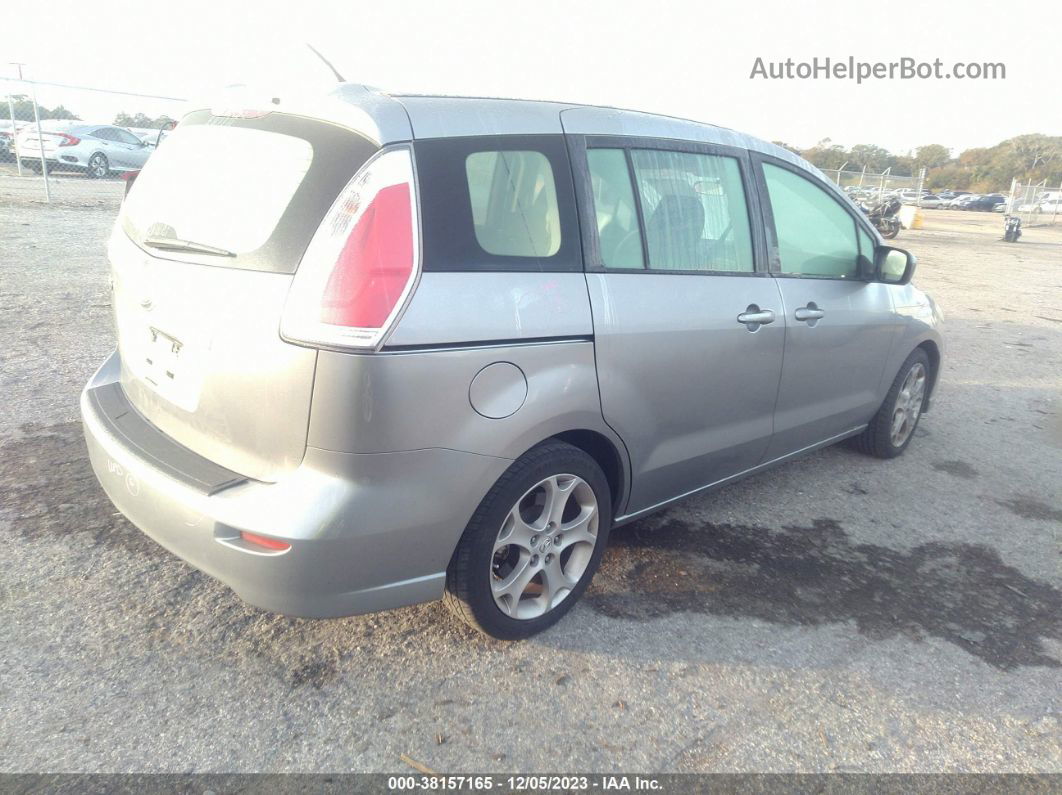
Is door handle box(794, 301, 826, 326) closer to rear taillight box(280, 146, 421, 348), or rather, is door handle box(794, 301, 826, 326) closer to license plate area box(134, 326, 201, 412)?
rear taillight box(280, 146, 421, 348)

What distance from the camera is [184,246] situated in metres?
2.56

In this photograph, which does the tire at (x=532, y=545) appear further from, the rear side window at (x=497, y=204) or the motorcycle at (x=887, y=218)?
the motorcycle at (x=887, y=218)

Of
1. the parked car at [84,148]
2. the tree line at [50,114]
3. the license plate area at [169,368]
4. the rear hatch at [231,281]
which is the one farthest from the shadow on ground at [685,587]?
the parked car at [84,148]

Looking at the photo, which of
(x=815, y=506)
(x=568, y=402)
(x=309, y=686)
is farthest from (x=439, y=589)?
(x=815, y=506)

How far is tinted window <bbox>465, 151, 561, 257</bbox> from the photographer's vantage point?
2506mm

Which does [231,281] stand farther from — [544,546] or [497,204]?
[544,546]

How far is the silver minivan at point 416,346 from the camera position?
226 centimetres

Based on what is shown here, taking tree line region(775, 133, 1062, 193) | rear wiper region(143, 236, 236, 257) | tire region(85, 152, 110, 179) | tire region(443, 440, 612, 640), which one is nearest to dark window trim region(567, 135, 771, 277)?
tire region(443, 440, 612, 640)

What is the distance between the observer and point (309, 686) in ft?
8.39

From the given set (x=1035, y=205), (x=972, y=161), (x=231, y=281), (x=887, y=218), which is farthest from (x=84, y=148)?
(x=972, y=161)

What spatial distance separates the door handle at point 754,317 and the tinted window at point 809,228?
34 cm

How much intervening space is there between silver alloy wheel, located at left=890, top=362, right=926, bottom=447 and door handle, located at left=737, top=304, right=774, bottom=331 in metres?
1.69

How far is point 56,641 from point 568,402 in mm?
1836

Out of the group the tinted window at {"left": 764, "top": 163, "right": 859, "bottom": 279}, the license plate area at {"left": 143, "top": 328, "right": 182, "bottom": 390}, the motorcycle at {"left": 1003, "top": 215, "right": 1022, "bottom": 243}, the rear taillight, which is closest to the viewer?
the rear taillight
